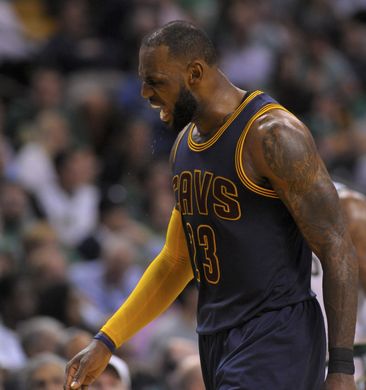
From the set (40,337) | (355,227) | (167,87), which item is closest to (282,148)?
(167,87)

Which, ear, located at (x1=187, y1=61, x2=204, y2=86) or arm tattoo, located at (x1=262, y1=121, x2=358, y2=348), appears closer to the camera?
arm tattoo, located at (x1=262, y1=121, x2=358, y2=348)

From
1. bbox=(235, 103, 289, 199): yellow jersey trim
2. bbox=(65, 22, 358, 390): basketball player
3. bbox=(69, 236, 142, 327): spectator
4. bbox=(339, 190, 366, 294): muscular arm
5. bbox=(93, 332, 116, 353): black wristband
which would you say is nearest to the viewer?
bbox=(65, 22, 358, 390): basketball player

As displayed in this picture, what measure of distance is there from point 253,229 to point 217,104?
1.54 feet

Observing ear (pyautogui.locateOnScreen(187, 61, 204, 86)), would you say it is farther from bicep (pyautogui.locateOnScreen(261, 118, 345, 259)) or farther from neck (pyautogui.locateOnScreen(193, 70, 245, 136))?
bicep (pyautogui.locateOnScreen(261, 118, 345, 259))

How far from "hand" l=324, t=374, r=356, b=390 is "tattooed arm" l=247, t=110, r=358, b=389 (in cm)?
10

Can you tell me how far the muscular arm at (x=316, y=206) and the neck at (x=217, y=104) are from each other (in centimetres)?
24

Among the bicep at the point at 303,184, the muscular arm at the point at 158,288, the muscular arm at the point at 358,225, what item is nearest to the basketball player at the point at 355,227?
the muscular arm at the point at 358,225

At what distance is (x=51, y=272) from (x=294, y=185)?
4592 mm

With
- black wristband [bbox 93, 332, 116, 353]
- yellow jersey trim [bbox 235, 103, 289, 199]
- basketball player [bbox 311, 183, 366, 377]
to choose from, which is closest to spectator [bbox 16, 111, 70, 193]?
basketball player [bbox 311, 183, 366, 377]

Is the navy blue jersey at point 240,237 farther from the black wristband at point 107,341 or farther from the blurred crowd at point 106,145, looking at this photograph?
the blurred crowd at point 106,145

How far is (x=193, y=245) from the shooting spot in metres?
3.93

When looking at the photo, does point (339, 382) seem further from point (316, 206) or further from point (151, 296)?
point (151, 296)

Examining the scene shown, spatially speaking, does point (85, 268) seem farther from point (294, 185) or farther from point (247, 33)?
point (294, 185)

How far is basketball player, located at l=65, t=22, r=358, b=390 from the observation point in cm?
357
